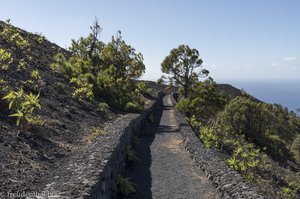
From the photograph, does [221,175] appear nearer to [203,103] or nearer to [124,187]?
[124,187]

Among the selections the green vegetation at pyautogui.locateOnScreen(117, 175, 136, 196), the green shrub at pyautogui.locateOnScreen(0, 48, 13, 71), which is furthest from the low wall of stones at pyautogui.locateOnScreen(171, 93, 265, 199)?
the green shrub at pyautogui.locateOnScreen(0, 48, 13, 71)

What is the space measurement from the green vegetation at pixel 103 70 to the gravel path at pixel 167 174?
8.54 meters

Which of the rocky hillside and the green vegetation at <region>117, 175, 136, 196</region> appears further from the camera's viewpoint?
the green vegetation at <region>117, 175, 136, 196</region>

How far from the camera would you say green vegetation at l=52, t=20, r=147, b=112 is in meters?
31.5

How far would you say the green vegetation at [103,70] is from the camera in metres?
31.5

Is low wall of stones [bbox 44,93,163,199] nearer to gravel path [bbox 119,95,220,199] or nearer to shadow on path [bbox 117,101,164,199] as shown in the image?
shadow on path [bbox 117,101,164,199]

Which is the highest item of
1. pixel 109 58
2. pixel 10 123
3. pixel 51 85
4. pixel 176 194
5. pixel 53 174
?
pixel 109 58

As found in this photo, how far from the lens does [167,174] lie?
1545 cm

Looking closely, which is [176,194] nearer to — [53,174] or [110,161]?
[110,161]

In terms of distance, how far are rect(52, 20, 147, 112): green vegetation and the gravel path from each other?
8543 mm

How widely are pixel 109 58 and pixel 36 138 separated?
3273 cm

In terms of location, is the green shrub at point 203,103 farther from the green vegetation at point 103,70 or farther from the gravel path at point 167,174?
the gravel path at point 167,174

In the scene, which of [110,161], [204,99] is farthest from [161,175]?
[204,99]

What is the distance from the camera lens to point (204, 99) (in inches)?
1772
